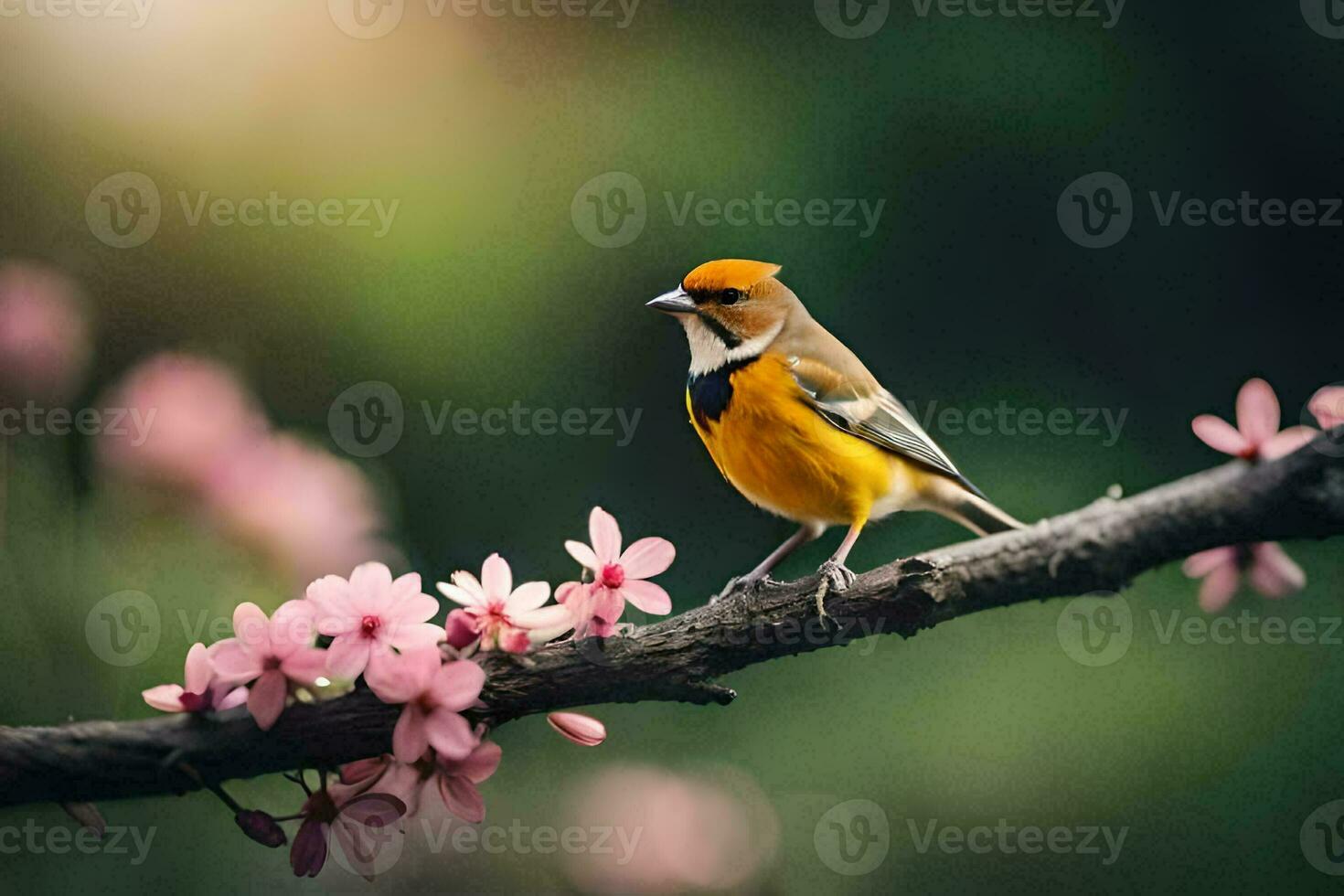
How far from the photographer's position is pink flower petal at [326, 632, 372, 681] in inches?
37.3

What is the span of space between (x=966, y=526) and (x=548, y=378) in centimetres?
89

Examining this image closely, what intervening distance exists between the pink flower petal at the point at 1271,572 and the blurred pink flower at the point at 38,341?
1.55 metres

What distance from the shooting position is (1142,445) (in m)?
2.17

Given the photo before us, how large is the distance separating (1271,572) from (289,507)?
47.0 inches

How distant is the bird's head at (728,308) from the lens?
1.36 meters

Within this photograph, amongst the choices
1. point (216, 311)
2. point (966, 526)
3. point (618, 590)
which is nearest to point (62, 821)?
point (618, 590)

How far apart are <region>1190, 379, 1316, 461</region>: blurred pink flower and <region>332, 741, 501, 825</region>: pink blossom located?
67cm
